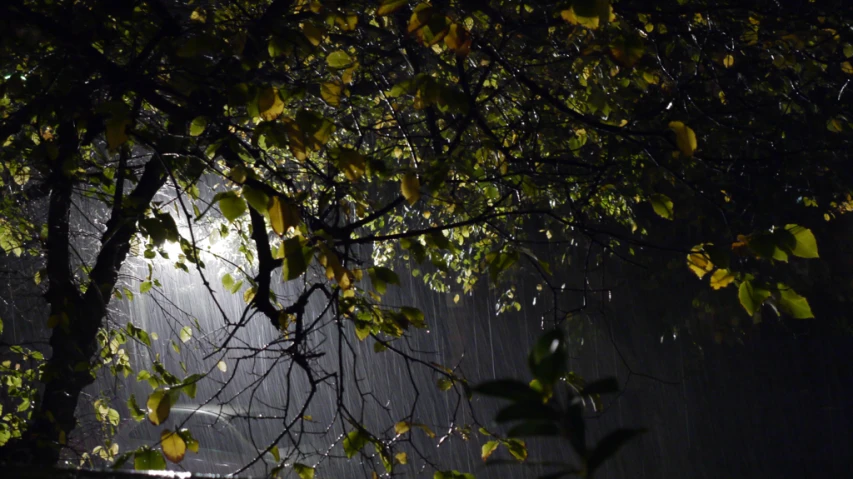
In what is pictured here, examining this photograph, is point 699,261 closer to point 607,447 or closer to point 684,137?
point 684,137

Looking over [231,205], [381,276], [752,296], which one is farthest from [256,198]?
[752,296]

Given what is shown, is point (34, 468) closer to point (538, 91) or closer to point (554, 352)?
point (554, 352)

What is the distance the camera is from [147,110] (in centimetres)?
505

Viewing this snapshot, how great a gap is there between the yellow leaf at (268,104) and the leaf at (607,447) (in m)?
1.82

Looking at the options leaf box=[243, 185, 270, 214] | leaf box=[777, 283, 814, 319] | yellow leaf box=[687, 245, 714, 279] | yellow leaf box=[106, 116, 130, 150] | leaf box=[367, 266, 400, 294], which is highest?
yellow leaf box=[106, 116, 130, 150]

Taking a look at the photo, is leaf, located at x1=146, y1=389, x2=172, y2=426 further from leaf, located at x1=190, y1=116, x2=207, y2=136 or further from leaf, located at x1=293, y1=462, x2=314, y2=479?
leaf, located at x1=190, y1=116, x2=207, y2=136

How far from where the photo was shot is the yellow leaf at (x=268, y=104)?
2.14 meters

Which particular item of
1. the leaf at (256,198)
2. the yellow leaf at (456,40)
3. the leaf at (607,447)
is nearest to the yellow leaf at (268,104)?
the leaf at (256,198)

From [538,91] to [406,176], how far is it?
2.09ft

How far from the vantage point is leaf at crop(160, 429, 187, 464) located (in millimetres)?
1929

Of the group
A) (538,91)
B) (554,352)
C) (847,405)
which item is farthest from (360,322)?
(847,405)

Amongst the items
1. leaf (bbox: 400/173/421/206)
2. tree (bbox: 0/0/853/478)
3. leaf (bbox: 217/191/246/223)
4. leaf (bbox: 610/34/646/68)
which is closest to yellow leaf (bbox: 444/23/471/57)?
tree (bbox: 0/0/853/478)

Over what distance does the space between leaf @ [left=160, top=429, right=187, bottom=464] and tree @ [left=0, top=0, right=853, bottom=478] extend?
0.12 m

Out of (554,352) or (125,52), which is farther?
(125,52)
